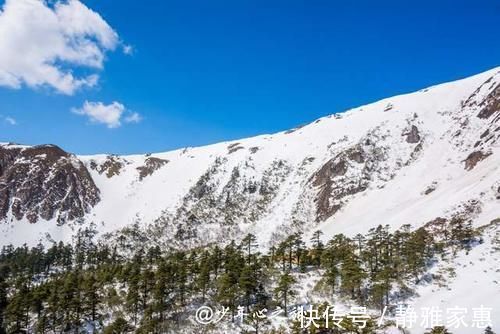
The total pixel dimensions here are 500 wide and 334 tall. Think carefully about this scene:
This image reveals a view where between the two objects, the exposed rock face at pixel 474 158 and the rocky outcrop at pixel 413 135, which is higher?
the rocky outcrop at pixel 413 135

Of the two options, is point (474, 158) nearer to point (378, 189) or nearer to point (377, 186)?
point (378, 189)

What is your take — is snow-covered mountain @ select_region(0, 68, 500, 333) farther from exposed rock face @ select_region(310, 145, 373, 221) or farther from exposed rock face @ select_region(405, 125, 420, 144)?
exposed rock face @ select_region(405, 125, 420, 144)

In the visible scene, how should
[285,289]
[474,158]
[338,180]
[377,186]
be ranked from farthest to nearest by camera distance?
[338,180] < [377,186] < [474,158] < [285,289]

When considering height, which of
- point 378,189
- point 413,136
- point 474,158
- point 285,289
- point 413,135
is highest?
point 413,135

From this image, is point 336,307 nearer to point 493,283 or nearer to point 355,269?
point 355,269

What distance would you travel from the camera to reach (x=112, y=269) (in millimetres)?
96812

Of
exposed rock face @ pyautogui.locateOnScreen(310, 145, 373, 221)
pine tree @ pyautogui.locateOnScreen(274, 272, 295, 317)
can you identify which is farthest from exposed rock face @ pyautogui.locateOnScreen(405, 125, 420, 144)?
pine tree @ pyautogui.locateOnScreen(274, 272, 295, 317)

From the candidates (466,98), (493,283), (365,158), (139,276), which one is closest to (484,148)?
(365,158)

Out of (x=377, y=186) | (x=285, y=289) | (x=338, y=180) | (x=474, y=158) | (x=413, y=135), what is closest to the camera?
(x=285, y=289)

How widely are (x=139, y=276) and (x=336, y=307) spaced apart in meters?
35.1

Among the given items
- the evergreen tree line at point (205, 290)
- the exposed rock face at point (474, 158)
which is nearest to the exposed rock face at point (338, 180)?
the exposed rock face at point (474, 158)

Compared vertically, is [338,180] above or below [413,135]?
below

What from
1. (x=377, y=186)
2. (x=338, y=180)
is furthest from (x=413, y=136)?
(x=338, y=180)

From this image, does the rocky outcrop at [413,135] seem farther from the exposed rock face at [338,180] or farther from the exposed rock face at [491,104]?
the exposed rock face at [491,104]
